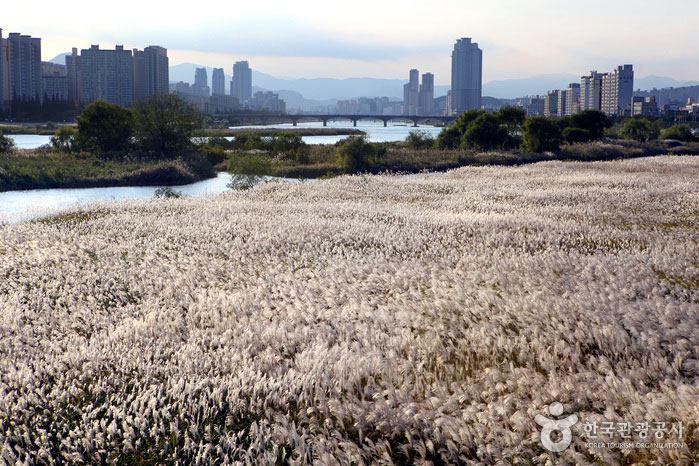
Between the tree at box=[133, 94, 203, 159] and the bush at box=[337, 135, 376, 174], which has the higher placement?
the tree at box=[133, 94, 203, 159]

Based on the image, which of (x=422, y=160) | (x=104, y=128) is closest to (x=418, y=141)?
(x=422, y=160)

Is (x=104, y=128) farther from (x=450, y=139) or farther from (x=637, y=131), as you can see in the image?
(x=637, y=131)

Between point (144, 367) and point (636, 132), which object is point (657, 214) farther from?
point (636, 132)

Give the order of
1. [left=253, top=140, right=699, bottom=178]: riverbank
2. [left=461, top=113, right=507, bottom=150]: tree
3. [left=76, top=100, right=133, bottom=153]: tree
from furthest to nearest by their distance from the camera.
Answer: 1. [left=461, top=113, right=507, bottom=150]: tree
2. [left=76, top=100, right=133, bottom=153]: tree
3. [left=253, top=140, right=699, bottom=178]: riverbank

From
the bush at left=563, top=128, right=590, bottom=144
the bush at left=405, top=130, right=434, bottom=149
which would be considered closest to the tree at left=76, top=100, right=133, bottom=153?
the bush at left=405, top=130, right=434, bottom=149

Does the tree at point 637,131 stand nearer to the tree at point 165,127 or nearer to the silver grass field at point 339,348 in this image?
the tree at point 165,127

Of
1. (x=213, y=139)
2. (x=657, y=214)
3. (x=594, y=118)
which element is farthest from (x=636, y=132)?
(x=657, y=214)

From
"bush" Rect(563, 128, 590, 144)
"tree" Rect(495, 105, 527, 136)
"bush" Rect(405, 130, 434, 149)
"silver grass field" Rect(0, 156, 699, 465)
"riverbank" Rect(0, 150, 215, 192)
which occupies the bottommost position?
"silver grass field" Rect(0, 156, 699, 465)

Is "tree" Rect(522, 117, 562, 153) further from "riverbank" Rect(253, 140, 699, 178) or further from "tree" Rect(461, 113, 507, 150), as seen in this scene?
"tree" Rect(461, 113, 507, 150)
